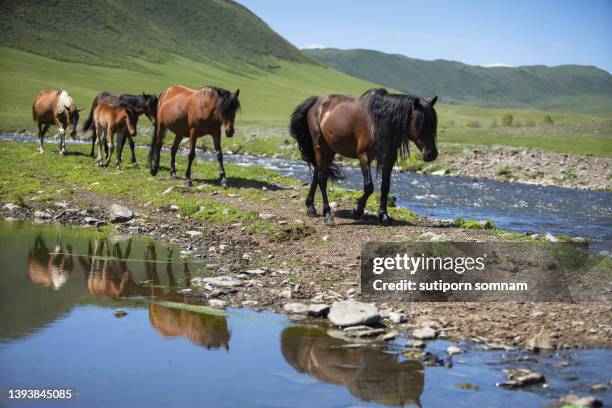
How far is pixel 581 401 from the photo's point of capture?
6.10 meters

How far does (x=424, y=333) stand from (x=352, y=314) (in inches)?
35.8

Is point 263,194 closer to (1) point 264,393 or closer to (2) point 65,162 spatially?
(2) point 65,162

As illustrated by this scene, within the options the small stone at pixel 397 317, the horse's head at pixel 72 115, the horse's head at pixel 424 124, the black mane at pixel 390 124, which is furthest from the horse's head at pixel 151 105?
the small stone at pixel 397 317

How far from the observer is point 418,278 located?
33.9 ft

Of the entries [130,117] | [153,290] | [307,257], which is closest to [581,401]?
[307,257]

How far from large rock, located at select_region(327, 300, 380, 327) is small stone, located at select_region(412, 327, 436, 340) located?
53 centimetres

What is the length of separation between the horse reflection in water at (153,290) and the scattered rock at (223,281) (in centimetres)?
42

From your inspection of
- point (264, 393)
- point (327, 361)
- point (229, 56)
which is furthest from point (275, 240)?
point (229, 56)

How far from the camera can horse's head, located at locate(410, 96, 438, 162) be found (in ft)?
43.0

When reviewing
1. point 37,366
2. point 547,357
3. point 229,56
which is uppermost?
point 229,56

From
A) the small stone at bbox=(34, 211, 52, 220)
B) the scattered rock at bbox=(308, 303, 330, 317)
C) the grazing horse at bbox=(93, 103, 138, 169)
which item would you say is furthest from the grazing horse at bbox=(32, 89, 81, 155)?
the scattered rock at bbox=(308, 303, 330, 317)

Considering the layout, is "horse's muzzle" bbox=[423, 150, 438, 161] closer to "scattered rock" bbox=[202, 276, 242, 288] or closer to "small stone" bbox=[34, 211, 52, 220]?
"scattered rock" bbox=[202, 276, 242, 288]

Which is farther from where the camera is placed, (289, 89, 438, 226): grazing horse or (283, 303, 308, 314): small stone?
Result: (289, 89, 438, 226): grazing horse

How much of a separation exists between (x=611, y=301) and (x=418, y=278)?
261cm
